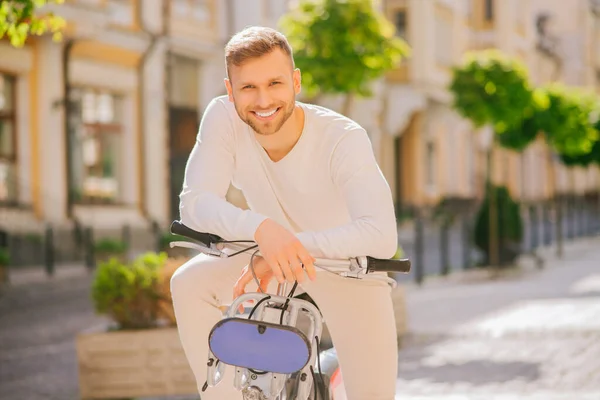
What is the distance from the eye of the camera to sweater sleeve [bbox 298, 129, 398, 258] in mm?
2766

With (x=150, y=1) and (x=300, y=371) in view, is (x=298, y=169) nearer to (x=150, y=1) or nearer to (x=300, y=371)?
(x=300, y=371)

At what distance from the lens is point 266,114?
115 inches

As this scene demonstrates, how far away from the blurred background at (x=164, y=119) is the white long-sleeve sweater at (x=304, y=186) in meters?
5.18

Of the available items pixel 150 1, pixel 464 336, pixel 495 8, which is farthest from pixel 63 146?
pixel 495 8

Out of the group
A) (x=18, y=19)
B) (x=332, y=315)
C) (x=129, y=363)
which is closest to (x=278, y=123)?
(x=332, y=315)

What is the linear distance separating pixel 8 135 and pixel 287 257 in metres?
19.6

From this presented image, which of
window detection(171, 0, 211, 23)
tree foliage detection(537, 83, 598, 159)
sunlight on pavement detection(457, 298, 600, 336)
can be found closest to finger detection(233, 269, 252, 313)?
sunlight on pavement detection(457, 298, 600, 336)

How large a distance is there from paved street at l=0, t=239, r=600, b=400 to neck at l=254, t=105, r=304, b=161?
3.47 metres

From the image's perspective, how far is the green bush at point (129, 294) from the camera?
6.96m

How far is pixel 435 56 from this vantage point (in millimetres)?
37438

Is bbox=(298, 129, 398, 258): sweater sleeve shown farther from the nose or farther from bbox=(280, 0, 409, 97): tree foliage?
bbox=(280, 0, 409, 97): tree foliage

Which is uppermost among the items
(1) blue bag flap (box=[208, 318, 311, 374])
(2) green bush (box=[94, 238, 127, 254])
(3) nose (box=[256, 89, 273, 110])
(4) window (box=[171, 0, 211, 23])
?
(4) window (box=[171, 0, 211, 23])

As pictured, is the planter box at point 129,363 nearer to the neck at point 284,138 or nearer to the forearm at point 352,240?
the neck at point 284,138

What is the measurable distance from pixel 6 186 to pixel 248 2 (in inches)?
380
